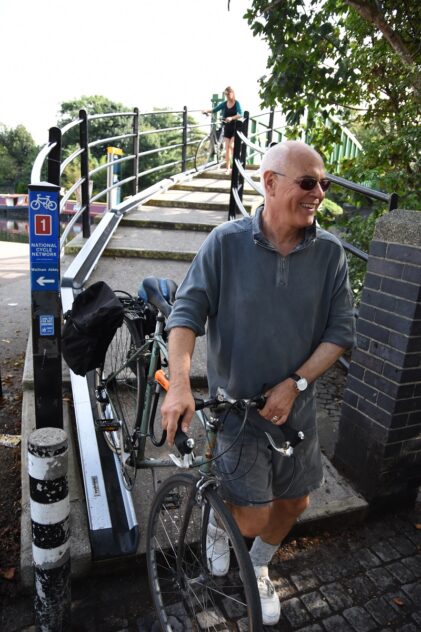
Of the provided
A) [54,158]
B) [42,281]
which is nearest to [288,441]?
[42,281]

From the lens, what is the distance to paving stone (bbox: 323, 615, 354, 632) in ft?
7.30

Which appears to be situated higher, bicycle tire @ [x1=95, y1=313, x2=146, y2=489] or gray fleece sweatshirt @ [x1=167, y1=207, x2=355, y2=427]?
gray fleece sweatshirt @ [x1=167, y1=207, x2=355, y2=427]

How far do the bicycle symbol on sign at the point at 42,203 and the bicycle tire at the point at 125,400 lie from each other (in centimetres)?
84

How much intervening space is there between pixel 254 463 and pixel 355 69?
581 cm

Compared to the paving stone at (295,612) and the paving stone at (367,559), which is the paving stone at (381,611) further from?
the paving stone at (295,612)

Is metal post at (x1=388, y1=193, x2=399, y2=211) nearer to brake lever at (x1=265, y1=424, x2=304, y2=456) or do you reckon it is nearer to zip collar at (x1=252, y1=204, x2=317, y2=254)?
zip collar at (x1=252, y1=204, x2=317, y2=254)

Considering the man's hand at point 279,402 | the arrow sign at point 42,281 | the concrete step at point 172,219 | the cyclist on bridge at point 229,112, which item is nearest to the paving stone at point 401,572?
the man's hand at point 279,402

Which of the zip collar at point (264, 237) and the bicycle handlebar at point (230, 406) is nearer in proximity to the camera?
the bicycle handlebar at point (230, 406)

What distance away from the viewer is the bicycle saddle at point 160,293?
7.95ft

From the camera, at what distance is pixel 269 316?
1.87 meters

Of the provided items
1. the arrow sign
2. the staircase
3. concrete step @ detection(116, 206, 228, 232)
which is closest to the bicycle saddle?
the arrow sign

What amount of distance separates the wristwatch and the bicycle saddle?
2.55 feet

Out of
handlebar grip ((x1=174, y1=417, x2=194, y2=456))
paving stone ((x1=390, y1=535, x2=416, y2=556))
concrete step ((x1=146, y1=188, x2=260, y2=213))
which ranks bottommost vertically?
paving stone ((x1=390, y1=535, x2=416, y2=556))

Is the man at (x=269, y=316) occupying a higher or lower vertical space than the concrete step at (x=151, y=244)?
higher
